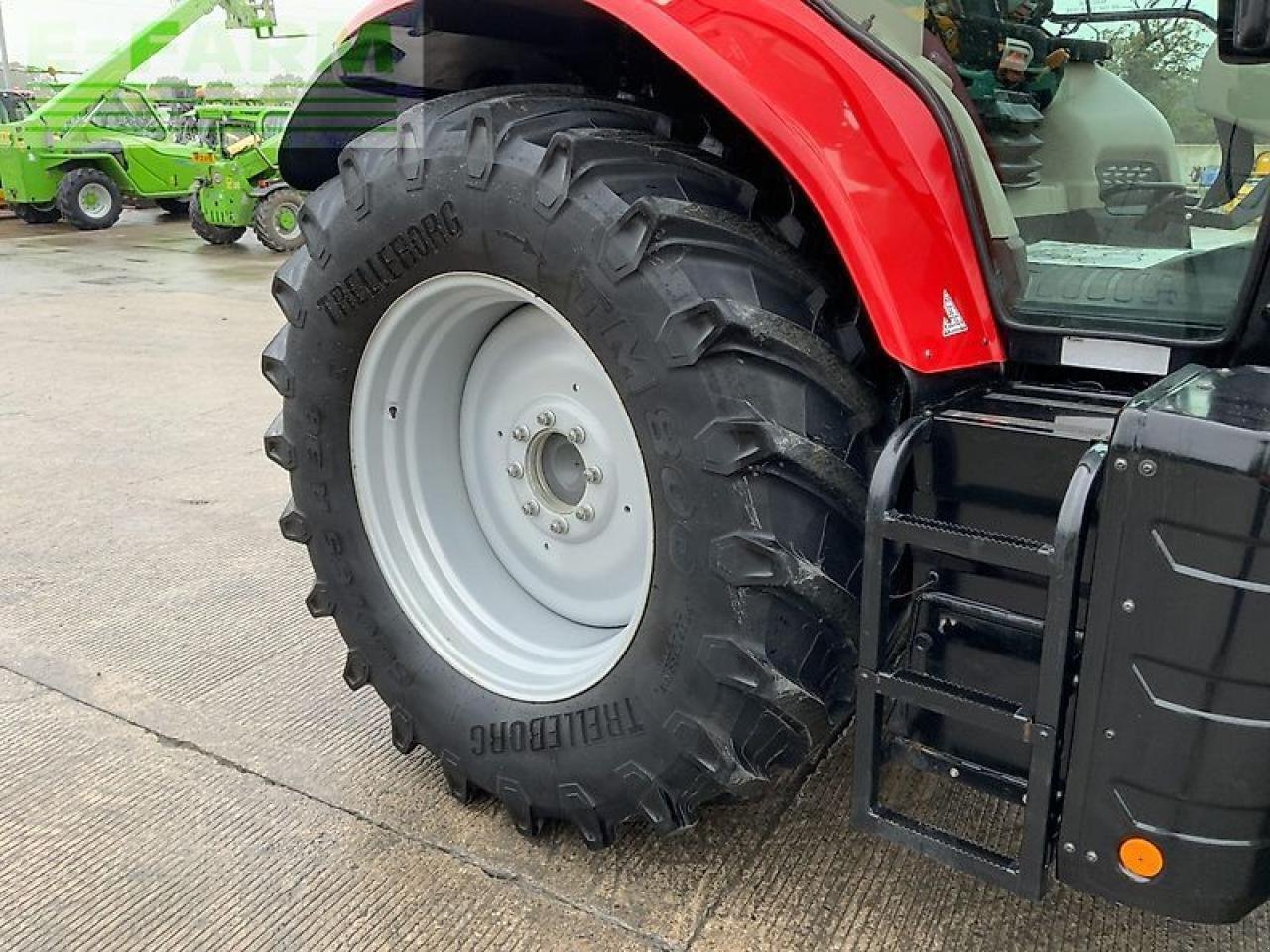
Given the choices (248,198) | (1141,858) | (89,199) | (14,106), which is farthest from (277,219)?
(1141,858)

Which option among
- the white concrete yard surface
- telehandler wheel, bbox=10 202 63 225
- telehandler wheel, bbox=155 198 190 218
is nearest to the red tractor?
the white concrete yard surface

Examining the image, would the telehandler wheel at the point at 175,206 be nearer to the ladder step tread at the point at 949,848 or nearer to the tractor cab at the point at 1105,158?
the tractor cab at the point at 1105,158

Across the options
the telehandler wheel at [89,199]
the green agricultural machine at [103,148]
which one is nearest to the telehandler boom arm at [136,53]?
the green agricultural machine at [103,148]

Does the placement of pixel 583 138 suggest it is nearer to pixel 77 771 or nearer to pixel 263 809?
pixel 263 809

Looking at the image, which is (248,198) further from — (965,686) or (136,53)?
(965,686)

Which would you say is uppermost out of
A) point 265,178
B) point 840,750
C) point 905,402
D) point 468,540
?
point 905,402

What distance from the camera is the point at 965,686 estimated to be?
5.35ft

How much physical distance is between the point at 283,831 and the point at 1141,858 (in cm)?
155

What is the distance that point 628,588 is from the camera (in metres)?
2.12

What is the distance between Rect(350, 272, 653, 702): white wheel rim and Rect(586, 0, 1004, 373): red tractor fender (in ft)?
1.78

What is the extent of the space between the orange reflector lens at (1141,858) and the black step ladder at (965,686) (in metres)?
0.10

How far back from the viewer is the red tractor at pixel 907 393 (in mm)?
1358

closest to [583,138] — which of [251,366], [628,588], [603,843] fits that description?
[628,588]

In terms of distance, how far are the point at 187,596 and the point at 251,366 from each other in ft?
11.2
